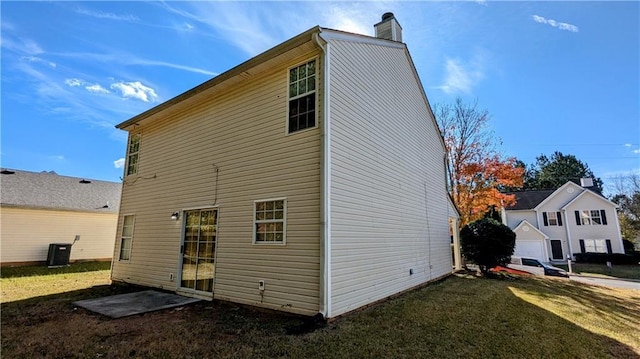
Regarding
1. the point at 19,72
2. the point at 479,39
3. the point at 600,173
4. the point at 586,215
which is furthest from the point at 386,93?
the point at 600,173

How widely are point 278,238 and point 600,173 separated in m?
60.9

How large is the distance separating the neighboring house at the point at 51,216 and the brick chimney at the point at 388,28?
17610 mm

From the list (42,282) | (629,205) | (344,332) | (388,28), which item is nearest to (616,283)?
(388,28)

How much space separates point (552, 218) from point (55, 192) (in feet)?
123

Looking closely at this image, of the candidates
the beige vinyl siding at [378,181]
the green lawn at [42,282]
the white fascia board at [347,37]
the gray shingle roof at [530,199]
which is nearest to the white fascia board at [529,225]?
the gray shingle roof at [530,199]

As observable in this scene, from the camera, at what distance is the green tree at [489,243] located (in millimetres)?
11945

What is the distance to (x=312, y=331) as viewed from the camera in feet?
14.9

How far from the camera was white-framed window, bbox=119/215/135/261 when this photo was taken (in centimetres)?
948

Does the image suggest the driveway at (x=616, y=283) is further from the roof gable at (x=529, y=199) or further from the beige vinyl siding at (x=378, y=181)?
the roof gable at (x=529, y=199)

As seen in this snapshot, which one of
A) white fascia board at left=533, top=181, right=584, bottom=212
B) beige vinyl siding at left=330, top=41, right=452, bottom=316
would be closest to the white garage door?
white fascia board at left=533, top=181, right=584, bottom=212

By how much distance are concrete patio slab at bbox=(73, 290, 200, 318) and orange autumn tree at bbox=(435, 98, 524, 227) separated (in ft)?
55.2

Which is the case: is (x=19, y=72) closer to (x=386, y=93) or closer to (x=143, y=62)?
(x=143, y=62)

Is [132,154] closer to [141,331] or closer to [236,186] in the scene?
[236,186]

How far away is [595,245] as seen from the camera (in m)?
23.7
